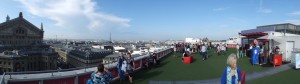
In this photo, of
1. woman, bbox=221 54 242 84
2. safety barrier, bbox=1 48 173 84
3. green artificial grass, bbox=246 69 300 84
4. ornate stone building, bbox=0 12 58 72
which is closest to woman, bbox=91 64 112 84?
safety barrier, bbox=1 48 173 84

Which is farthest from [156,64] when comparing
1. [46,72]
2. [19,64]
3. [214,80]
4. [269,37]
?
[19,64]

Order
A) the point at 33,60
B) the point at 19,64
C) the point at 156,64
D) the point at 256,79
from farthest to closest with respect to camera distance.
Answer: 1. the point at 33,60
2. the point at 19,64
3. the point at 156,64
4. the point at 256,79

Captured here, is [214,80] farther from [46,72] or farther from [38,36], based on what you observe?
[38,36]

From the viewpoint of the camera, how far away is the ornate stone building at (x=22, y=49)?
73.4m

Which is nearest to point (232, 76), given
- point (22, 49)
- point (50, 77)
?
point (50, 77)

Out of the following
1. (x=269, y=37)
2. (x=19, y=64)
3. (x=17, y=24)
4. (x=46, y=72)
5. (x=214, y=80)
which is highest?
(x=17, y=24)

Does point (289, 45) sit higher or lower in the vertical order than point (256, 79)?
higher

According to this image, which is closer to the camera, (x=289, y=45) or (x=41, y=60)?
(x=289, y=45)

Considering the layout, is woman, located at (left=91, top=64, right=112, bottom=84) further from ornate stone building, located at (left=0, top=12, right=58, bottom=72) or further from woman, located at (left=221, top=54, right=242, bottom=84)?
ornate stone building, located at (left=0, top=12, right=58, bottom=72)

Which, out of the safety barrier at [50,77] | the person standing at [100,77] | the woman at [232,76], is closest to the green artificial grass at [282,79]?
the woman at [232,76]

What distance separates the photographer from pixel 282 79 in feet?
39.9

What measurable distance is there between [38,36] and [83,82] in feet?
334

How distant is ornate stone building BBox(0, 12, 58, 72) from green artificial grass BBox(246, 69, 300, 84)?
241 ft

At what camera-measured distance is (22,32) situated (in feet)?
315
